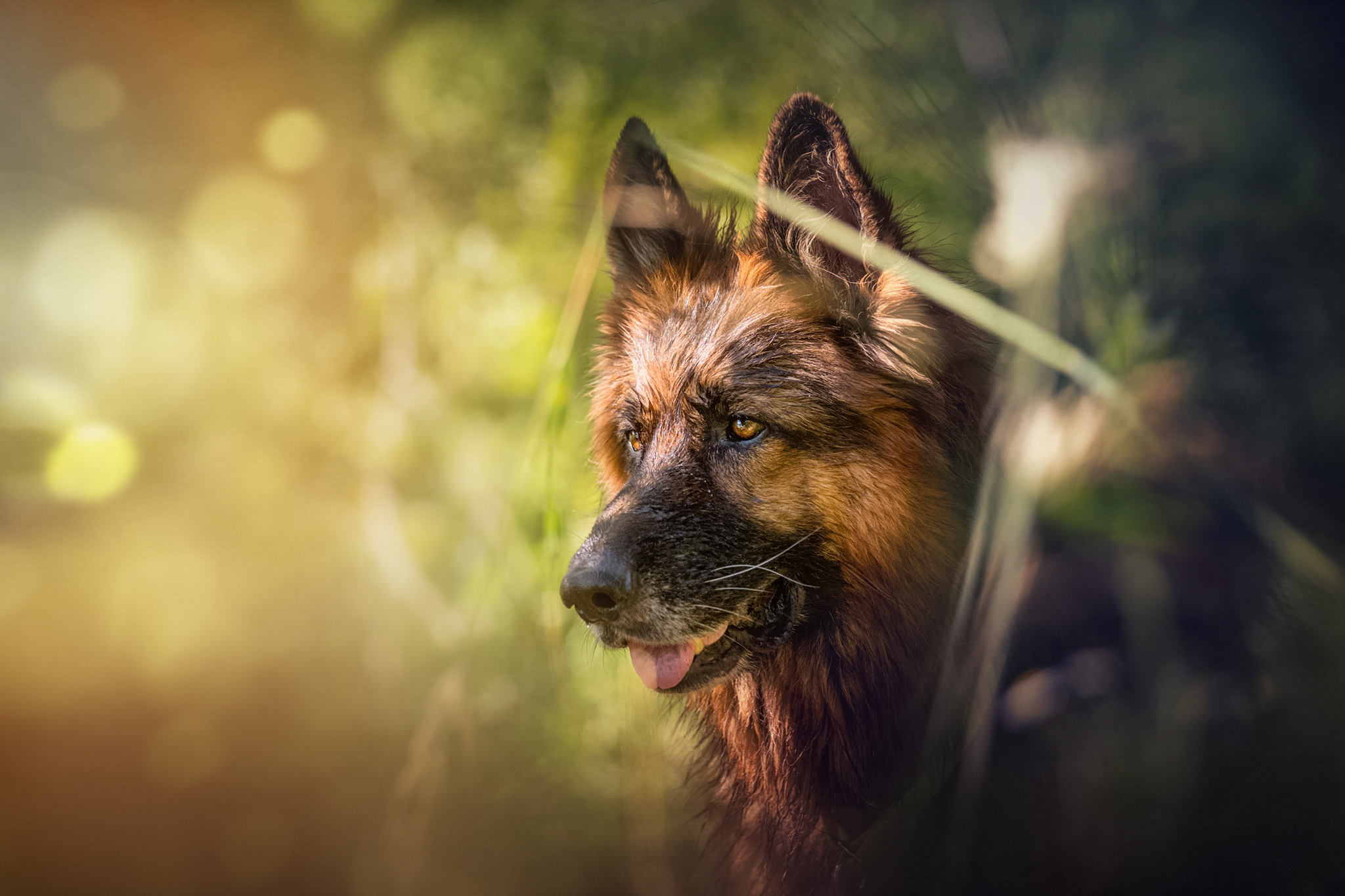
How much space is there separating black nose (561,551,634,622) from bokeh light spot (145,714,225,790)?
177 centimetres

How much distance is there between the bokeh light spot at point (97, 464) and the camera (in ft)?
7.09

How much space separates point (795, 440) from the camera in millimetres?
1204

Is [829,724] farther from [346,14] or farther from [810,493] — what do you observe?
[346,14]

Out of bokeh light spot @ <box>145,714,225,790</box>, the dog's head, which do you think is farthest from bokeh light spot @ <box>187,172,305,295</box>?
the dog's head

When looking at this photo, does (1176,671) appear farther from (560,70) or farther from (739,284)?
(560,70)

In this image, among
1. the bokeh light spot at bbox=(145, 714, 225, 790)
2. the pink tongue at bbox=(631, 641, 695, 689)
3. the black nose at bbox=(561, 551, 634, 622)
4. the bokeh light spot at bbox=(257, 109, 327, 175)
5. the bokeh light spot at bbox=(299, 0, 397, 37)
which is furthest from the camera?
the bokeh light spot at bbox=(145, 714, 225, 790)

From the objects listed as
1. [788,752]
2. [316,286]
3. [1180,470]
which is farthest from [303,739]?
[1180,470]

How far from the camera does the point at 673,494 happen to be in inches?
47.1

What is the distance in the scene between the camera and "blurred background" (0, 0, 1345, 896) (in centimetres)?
177

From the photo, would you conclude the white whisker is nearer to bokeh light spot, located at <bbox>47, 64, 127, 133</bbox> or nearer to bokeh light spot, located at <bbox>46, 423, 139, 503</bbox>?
bokeh light spot, located at <bbox>46, 423, 139, 503</bbox>

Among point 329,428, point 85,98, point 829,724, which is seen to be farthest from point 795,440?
point 85,98

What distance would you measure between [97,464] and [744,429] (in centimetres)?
204

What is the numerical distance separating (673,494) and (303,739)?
→ 170 cm

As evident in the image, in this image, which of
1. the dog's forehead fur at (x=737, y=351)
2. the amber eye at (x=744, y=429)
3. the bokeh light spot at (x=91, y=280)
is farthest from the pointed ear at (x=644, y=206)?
the bokeh light spot at (x=91, y=280)
